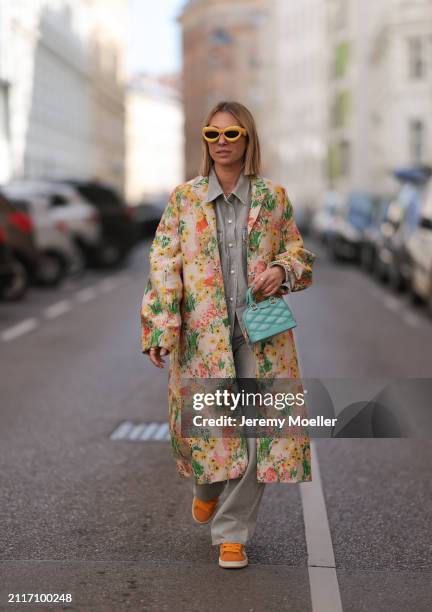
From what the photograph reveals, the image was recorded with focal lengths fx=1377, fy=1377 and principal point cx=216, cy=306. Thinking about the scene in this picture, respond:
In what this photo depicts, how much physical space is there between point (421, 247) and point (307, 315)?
5.92ft

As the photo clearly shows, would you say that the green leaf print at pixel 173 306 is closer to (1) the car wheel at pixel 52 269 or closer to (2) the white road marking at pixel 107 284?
(2) the white road marking at pixel 107 284

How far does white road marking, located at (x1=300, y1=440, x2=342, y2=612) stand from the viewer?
15.8 feet

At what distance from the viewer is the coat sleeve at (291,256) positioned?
17.0 ft

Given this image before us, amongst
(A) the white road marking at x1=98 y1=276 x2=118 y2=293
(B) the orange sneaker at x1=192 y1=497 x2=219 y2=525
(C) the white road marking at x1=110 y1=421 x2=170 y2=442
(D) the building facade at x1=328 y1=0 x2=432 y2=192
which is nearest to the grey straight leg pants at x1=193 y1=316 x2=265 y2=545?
(B) the orange sneaker at x1=192 y1=497 x2=219 y2=525

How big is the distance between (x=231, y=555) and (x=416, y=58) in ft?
167

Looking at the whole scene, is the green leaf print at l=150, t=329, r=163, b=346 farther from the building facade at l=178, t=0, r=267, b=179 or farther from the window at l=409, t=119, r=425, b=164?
the building facade at l=178, t=0, r=267, b=179

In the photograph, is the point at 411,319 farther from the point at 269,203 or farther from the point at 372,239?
the point at 269,203

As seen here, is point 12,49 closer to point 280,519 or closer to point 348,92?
point 348,92

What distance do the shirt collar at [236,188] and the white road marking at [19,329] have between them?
10010mm

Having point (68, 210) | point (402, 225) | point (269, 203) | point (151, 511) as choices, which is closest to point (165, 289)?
point (269, 203)

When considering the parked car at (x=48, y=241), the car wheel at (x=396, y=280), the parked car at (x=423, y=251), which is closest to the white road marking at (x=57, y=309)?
the parked car at (x=48, y=241)

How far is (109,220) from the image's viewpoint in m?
29.7

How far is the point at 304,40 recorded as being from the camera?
10188cm

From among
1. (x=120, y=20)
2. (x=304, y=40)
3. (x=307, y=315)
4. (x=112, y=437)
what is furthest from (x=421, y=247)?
(x=304, y=40)
